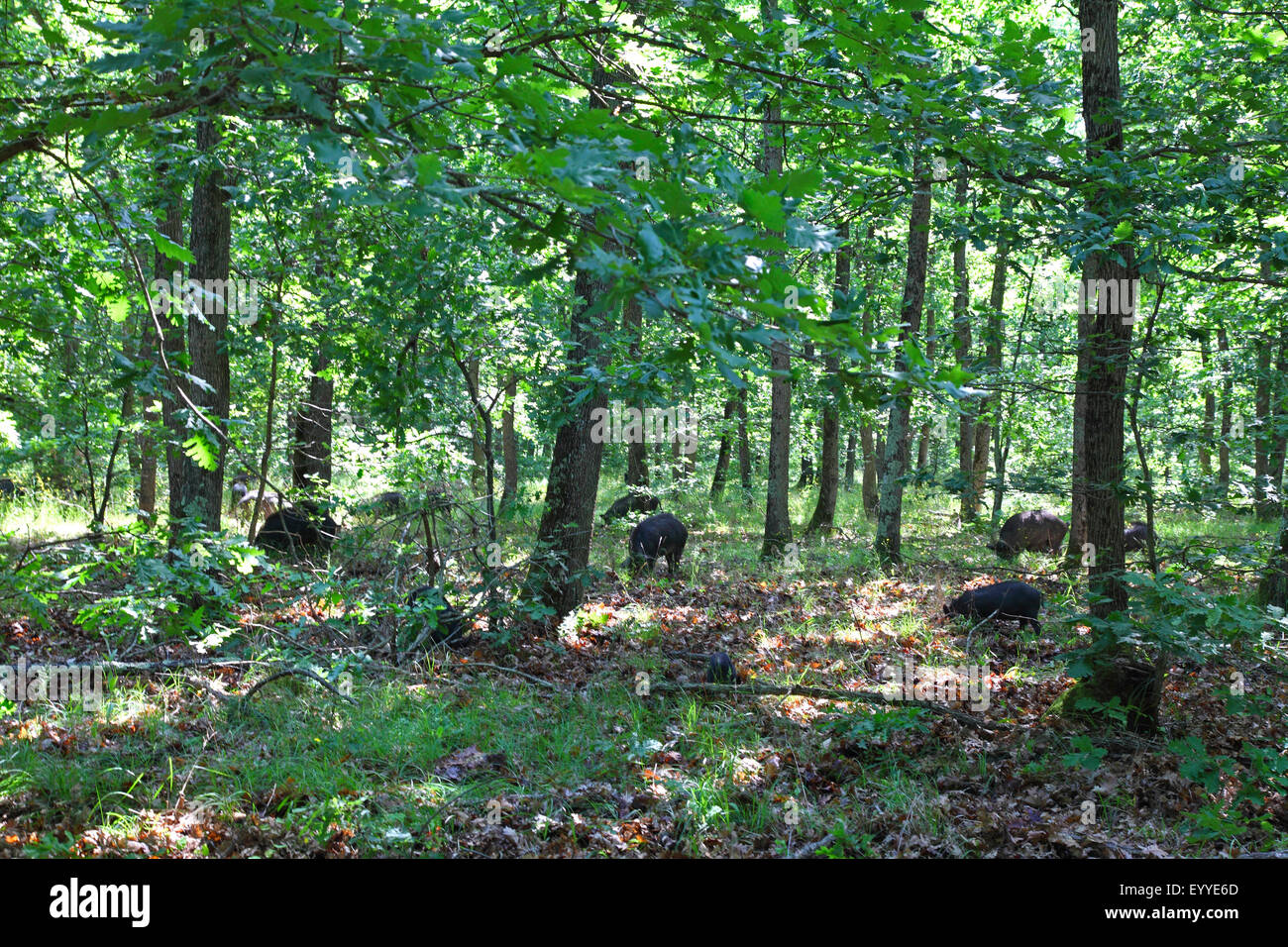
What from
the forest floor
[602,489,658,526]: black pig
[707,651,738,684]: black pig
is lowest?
the forest floor

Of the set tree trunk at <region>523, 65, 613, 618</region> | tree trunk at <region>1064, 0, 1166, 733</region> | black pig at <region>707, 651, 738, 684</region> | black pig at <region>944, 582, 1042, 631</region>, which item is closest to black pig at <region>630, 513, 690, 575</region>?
tree trunk at <region>523, 65, 613, 618</region>

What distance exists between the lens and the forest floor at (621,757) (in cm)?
419

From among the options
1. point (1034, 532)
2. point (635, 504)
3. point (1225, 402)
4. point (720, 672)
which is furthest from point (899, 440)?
point (720, 672)

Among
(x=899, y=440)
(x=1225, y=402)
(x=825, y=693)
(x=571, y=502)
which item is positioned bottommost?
(x=825, y=693)

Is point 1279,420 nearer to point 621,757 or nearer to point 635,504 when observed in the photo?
point 621,757

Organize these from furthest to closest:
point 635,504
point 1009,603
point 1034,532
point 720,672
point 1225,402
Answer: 1. point 635,504
2. point 1034,532
3. point 1225,402
4. point 1009,603
5. point 720,672

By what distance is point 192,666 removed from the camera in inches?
261

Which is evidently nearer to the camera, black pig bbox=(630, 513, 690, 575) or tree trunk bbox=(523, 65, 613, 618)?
tree trunk bbox=(523, 65, 613, 618)

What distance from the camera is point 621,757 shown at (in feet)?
17.2

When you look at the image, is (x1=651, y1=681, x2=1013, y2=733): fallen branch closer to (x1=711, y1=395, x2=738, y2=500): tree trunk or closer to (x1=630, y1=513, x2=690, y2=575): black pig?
(x1=630, y1=513, x2=690, y2=575): black pig

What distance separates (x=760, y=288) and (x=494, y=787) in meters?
3.68

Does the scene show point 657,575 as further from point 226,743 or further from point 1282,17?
point 1282,17

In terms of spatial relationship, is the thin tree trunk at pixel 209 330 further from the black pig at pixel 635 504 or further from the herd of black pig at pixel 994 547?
the black pig at pixel 635 504

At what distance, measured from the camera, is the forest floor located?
4.19m
